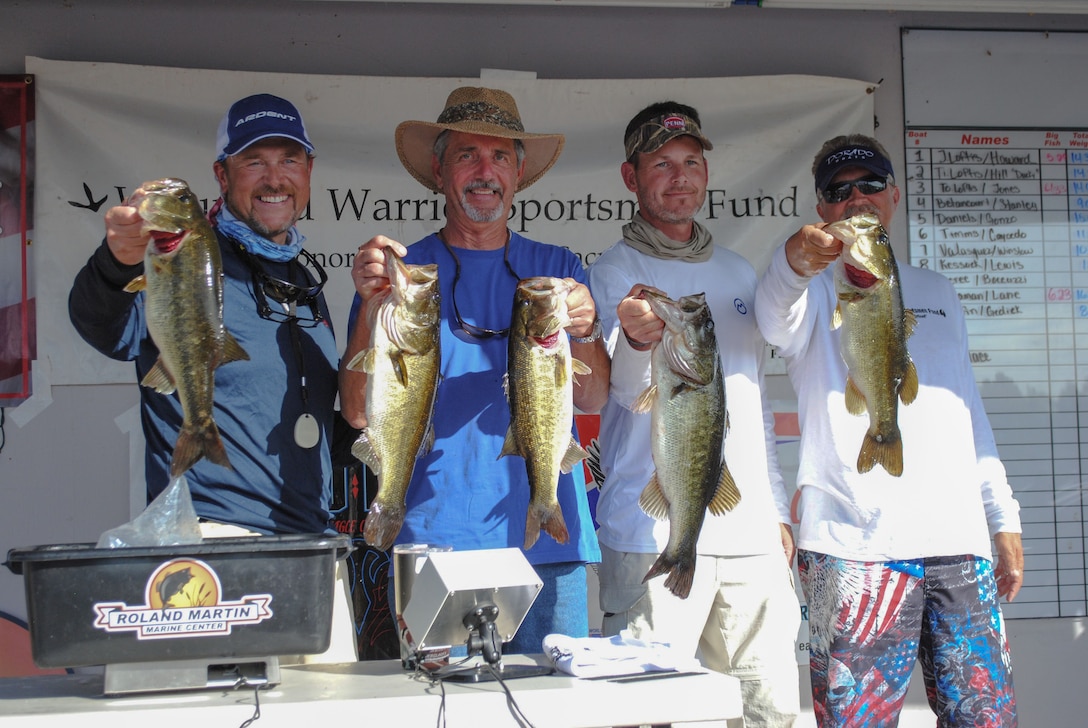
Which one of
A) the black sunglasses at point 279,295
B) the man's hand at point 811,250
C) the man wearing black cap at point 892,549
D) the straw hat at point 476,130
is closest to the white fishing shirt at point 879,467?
the man wearing black cap at point 892,549

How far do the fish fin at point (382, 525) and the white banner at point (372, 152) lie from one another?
6.69ft

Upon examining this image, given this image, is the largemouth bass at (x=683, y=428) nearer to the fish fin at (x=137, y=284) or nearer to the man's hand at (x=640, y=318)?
the man's hand at (x=640, y=318)

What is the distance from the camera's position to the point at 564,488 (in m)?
3.15

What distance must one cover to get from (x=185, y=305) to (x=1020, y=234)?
13.2ft

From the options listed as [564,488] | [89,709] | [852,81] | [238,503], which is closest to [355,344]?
[238,503]

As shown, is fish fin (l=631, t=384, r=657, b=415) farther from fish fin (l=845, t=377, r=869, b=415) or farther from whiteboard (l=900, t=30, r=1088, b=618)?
whiteboard (l=900, t=30, r=1088, b=618)

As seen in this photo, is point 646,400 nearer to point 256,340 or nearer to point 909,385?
point 909,385

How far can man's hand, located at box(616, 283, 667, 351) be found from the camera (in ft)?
9.35

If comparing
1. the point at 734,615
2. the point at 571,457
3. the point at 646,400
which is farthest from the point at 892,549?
the point at 571,457

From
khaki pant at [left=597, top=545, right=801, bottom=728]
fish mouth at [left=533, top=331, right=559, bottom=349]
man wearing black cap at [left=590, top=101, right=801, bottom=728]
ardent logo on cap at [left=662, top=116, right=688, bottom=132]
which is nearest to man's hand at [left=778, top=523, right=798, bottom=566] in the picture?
man wearing black cap at [left=590, top=101, right=801, bottom=728]

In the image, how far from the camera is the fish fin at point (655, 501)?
2.92m

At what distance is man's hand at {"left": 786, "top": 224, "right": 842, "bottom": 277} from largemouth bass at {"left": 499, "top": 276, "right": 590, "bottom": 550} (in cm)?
70

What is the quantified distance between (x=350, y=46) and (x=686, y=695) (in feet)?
11.5

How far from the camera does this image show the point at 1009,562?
141 inches
